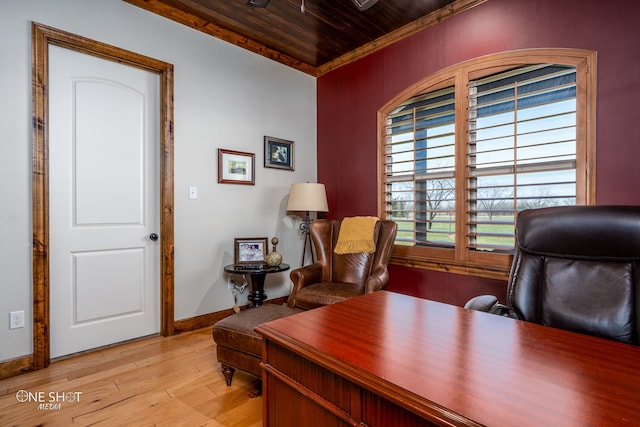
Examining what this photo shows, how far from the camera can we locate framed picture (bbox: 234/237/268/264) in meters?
3.10

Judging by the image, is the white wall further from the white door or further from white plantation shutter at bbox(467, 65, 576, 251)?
white plantation shutter at bbox(467, 65, 576, 251)

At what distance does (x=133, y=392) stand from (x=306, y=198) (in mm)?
2065

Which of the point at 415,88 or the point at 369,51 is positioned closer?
the point at 415,88

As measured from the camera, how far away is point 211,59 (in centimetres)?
306

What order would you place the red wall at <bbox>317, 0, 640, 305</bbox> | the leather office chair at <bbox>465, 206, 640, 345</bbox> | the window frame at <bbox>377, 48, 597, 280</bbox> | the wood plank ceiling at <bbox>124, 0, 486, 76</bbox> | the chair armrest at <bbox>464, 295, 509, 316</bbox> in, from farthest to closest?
the wood plank ceiling at <bbox>124, 0, 486, 76</bbox>, the window frame at <bbox>377, 48, 597, 280</bbox>, the red wall at <bbox>317, 0, 640, 305</bbox>, the chair armrest at <bbox>464, 295, 509, 316</bbox>, the leather office chair at <bbox>465, 206, 640, 345</bbox>

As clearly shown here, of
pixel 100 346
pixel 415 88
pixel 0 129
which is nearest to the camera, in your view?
pixel 0 129

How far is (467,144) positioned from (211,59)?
2467 mm

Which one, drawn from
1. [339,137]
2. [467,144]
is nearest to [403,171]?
[467,144]

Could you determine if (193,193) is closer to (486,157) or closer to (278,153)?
(278,153)

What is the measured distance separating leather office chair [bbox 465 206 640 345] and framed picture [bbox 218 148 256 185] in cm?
245

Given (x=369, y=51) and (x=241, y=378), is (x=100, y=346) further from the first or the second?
(x=369, y=51)

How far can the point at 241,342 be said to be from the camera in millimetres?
1850

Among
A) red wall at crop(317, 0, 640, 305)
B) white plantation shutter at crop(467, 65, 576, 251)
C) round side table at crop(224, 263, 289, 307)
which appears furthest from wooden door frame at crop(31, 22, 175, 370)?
white plantation shutter at crop(467, 65, 576, 251)

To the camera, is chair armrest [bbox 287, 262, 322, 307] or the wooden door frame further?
chair armrest [bbox 287, 262, 322, 307]
